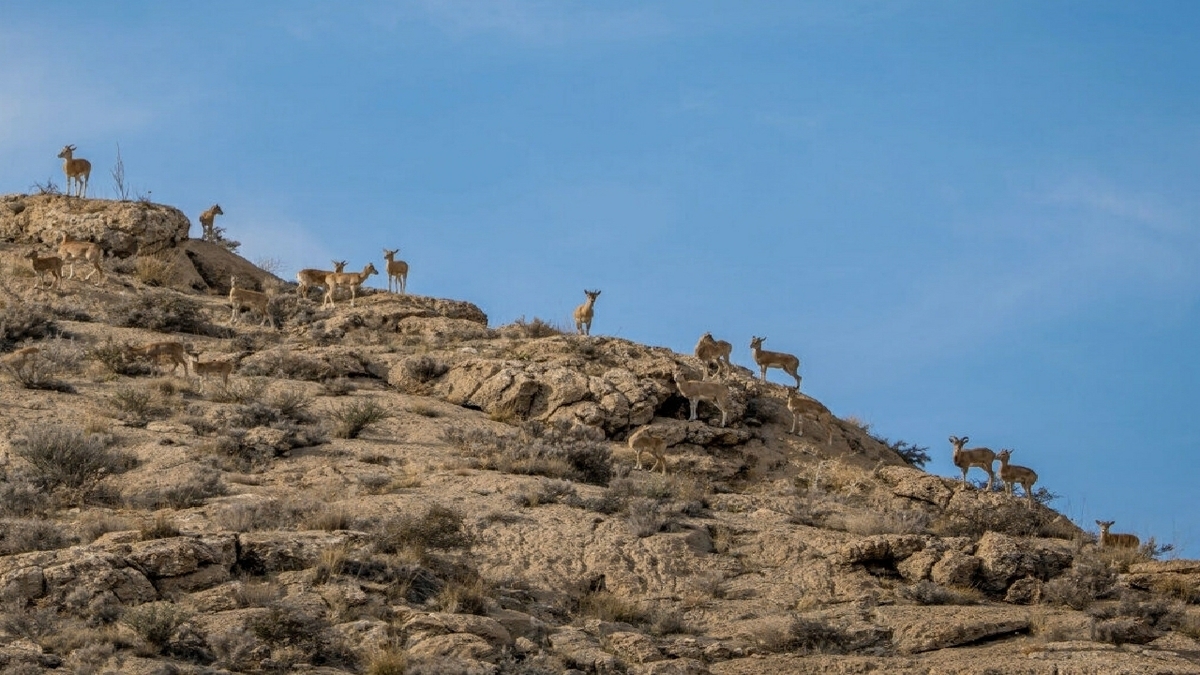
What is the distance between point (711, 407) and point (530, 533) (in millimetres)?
7984

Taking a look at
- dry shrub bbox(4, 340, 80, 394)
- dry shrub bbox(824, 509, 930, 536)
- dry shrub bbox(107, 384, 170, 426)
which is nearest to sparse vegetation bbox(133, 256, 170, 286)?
dry shrub bbox(4, 340, 80, 394)

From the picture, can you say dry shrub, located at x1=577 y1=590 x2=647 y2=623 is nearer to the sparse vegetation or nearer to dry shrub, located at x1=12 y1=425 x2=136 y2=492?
dry shrub, located at x1=12 y1=425 x2=136 y2=492

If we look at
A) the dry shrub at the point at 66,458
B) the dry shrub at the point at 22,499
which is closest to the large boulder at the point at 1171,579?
the dry shrub at the point at 66,458

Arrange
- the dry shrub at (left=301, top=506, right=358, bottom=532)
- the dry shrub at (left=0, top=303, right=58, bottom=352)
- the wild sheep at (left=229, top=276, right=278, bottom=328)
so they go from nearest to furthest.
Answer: the dry shrub at (left=301, top=506, right=358, bottom=532) < the dry shrub at (left=0, top=303, right=58, bottom=352) < the wild sheep at (left=229, top=276, right=278, bottom=328)

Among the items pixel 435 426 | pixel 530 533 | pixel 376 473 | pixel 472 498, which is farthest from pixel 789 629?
pixel 435 426

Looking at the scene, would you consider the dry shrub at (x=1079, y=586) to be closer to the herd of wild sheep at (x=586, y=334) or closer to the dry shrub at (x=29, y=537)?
the herd of wild sheep at (x=586, y=334)

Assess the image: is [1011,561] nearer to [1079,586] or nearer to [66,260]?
[1079,586]

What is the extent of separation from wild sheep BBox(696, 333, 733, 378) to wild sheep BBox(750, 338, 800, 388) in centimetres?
65

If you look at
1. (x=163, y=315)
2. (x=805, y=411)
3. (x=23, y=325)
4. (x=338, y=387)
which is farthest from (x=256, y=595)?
(x=163, y=315)

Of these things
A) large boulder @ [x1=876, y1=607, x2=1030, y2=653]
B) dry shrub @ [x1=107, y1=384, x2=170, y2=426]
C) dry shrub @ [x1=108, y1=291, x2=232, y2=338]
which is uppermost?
dry shrub @ [x1=108, y1=291, x2=232, y2=338]

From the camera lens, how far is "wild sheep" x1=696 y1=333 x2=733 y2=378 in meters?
30.9

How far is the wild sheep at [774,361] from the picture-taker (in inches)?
1251

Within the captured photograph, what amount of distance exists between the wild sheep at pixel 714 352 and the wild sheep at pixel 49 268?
534 inches

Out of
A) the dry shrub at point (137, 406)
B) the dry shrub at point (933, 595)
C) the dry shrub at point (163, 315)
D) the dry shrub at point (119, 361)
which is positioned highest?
the dry shrub at point (163, 315)
